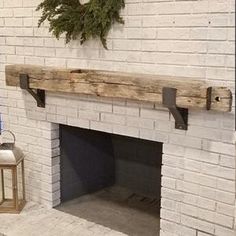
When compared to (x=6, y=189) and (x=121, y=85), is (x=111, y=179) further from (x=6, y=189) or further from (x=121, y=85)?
(x=121, y=85)

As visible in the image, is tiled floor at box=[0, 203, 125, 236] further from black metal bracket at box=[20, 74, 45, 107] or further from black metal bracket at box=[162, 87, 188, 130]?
black metal bracket at box=[162, 87, 188, 130]

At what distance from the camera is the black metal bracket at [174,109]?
2.04m

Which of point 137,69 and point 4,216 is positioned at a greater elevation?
point 137,69

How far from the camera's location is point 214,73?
2057mm

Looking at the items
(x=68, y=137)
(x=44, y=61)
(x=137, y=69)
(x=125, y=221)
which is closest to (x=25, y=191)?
(x=68, y=137)

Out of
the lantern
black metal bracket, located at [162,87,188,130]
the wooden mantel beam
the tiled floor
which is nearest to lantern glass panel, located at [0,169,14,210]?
the lantern

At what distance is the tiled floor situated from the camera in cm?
262

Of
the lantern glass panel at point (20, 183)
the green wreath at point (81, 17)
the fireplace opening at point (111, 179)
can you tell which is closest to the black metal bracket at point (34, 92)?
the fireplace opening at point (111, 179)

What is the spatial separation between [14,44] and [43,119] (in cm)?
58

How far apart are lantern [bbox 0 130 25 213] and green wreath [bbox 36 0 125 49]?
88 cm

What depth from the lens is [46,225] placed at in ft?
8.93

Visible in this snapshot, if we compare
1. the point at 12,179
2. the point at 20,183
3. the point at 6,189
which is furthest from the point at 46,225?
the point at 6,189

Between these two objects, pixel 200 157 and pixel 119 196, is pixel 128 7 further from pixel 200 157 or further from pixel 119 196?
pixel 119 196

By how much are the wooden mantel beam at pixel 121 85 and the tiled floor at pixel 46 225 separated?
3.00 ft
